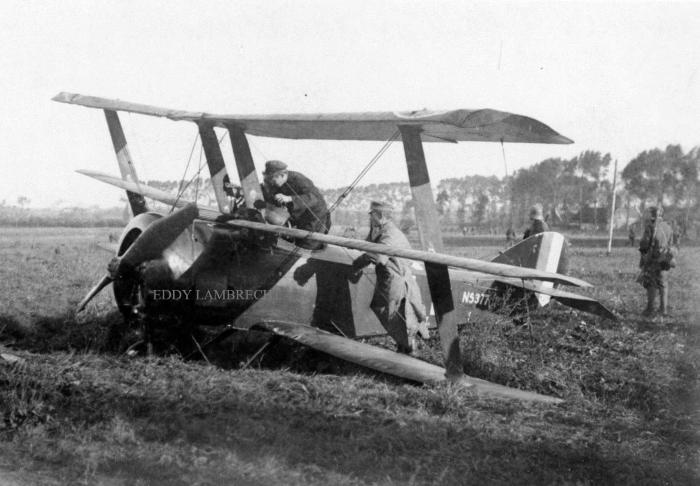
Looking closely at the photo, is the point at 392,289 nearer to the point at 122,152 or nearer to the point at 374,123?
the point at 374,123

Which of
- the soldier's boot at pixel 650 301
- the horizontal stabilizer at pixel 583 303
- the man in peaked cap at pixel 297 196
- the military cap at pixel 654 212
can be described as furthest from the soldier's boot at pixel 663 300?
the man in peaked cap at pixel 297 196

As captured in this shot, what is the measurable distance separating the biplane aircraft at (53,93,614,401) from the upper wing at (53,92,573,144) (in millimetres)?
14

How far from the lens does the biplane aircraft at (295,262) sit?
5000 millimetres

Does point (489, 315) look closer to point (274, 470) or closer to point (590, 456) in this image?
point (590, 456)

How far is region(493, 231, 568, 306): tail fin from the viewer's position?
8727 mm

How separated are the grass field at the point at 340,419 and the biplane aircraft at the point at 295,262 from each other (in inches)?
17.1

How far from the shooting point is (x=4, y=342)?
6289 mm

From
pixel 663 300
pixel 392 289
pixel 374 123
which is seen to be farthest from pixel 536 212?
pixel 374 123

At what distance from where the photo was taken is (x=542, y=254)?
8.75m

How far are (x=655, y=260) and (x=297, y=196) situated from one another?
6.96 metres

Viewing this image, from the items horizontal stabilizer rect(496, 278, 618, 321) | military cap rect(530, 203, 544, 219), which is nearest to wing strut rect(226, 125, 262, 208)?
horizontal stabilizer rect(496, 278, 618, 321)

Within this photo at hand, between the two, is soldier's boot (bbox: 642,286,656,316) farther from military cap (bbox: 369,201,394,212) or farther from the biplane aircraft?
military cap (bbox: 369,201,394,212)

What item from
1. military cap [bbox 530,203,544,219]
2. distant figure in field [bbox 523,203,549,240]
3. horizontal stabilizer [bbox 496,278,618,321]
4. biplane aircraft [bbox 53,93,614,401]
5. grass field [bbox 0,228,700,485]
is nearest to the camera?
grass field [bbox 0,228,700,485]

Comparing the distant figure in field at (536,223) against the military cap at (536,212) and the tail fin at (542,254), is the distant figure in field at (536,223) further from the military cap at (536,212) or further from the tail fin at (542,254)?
the tail fin at (542,254)
